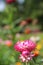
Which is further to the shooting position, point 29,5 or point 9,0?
point 29,5

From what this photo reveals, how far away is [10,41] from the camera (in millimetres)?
2898

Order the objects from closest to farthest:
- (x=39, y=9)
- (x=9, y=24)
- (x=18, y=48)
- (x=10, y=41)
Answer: (x=18, y=48), (x=10, y=41), (x=9, y=24), (x=39, y=9)

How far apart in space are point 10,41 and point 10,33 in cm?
8

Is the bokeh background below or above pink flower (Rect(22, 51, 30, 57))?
above

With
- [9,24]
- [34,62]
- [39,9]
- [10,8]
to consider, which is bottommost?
[34,62]

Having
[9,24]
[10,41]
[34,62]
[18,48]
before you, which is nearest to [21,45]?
[18,48]

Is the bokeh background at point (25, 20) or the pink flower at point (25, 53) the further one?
the bokeh background at point (25, 20)

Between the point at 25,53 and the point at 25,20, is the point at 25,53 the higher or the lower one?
the lower one

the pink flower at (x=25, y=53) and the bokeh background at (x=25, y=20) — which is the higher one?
the bokeh background at (x=25, y=20)

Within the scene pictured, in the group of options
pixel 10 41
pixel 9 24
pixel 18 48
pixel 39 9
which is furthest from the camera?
pixel 39 9

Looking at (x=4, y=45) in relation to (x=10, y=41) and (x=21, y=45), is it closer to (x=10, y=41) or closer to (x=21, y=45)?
(x=10, y=41)

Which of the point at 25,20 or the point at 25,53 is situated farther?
the point at 25,20

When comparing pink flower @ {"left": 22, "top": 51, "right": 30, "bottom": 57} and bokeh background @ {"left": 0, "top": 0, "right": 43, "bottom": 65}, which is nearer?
pink flower @ {"left": 22, "top": 51, "right": 30, "bottom": 57}

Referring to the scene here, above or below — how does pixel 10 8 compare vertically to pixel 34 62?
above
